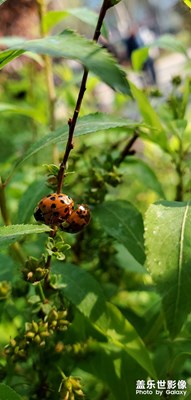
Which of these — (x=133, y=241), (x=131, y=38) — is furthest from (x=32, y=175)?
(x=131, y=38)

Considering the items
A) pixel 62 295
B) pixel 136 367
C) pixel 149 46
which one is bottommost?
pixel 136 367

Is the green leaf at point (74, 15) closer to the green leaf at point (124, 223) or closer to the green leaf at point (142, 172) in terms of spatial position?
the green leaf at point (142, 172)

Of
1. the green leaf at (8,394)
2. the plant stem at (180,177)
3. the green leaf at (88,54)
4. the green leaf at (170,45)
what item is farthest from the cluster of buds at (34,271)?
the green leaf at (170,45)

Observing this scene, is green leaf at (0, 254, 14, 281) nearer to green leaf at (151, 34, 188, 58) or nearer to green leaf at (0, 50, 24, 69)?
green leaf at (0, 50, 24, 69)

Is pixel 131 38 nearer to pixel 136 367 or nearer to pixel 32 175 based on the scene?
pixel 32 175

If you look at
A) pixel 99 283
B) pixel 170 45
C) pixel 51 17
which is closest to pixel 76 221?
pixel 99 283

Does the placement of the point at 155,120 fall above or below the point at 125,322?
above
